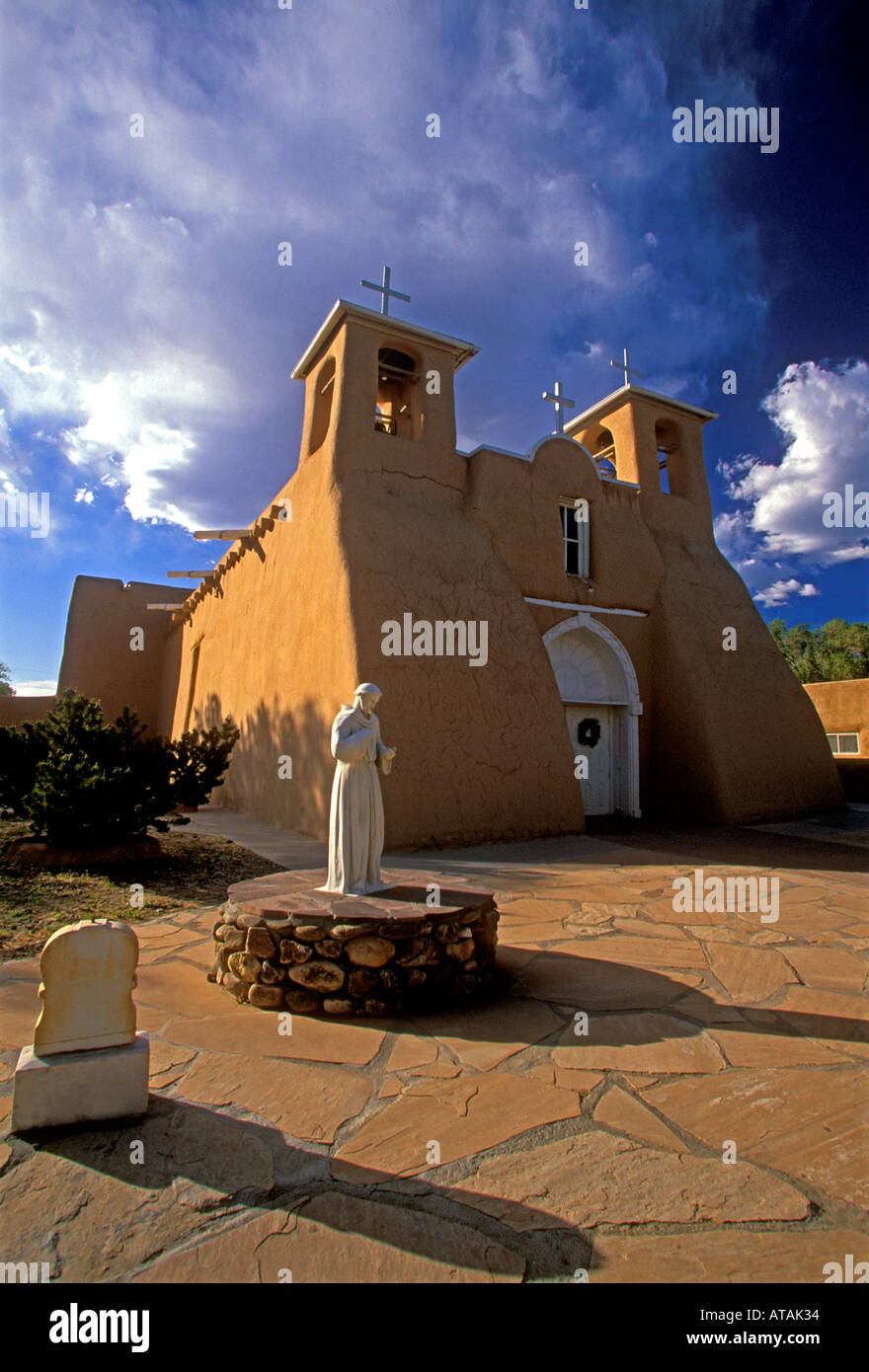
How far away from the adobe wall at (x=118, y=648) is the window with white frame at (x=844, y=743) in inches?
706

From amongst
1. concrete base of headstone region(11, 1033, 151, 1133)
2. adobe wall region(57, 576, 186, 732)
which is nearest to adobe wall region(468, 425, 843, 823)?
concrete base of headstone region(11, 1033, 151, 1133)

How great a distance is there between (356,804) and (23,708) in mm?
18550

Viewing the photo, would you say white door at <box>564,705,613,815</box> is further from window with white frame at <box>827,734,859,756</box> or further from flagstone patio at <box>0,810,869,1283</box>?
window with white frame at <box>827,734,859,756</box>

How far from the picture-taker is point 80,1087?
2.58 metres

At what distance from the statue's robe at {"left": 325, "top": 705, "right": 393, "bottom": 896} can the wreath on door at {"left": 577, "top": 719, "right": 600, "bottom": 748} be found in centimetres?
799

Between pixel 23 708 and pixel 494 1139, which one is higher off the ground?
pixel 23 708

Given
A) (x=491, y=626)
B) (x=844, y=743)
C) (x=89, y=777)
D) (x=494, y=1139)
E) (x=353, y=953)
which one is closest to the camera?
(x=494, y=1139)

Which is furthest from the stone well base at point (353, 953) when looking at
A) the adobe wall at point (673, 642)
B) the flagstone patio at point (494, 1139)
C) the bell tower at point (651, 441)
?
the bell tower at point (651, 441)

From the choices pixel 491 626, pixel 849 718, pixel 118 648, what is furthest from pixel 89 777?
pixel 849 718

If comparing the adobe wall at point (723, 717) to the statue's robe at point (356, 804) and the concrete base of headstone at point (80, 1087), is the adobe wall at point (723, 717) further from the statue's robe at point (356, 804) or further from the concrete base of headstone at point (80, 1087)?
the concrete base of headstone at point (80, 1087)

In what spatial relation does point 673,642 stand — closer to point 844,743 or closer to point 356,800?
point 844,743

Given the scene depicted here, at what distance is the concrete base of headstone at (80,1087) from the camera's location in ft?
8.25

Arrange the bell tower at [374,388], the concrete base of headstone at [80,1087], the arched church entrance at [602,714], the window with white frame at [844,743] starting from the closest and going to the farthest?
the concrete base of headstone at [80,1087] < the bell tower at [374,388] < the arched church entrance at [602,714] < the window with white frame at [844,743]

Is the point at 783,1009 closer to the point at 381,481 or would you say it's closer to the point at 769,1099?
the point at 769,1099
